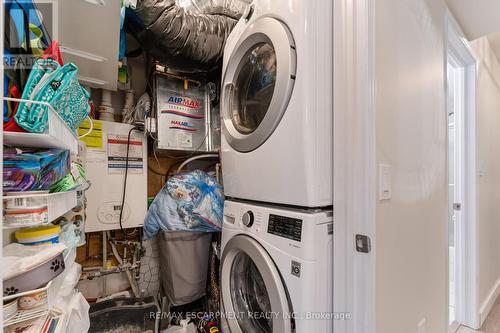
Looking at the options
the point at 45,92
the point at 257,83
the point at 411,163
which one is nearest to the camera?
the point at 45,92

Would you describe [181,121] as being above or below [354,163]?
above

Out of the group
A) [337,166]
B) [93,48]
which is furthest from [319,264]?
[93,48]

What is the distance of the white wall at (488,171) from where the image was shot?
73.1 inches

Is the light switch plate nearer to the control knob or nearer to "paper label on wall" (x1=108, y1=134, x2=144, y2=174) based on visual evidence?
the control knob

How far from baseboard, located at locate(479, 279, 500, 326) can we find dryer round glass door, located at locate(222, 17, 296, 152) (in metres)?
2.30

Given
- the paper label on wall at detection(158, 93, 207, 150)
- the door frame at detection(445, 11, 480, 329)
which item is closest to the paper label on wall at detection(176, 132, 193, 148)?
the paper label on wall at detection(158, 93, 207, 150)

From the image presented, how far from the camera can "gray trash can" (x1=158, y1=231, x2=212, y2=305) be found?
4.54 feet

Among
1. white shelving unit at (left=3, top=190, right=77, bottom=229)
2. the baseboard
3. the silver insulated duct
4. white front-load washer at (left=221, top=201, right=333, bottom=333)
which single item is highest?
the silver insulated duct

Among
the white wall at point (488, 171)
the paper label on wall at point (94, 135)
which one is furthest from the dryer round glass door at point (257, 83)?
the white wall at point (488, 171)

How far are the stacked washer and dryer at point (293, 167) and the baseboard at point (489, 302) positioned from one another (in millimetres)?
1930

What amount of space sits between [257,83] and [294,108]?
0.36 metres

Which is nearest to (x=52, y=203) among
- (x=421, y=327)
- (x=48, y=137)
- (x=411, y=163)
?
(x=48, y=137)

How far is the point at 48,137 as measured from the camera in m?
0.59

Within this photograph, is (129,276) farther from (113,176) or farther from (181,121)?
(181,121)
